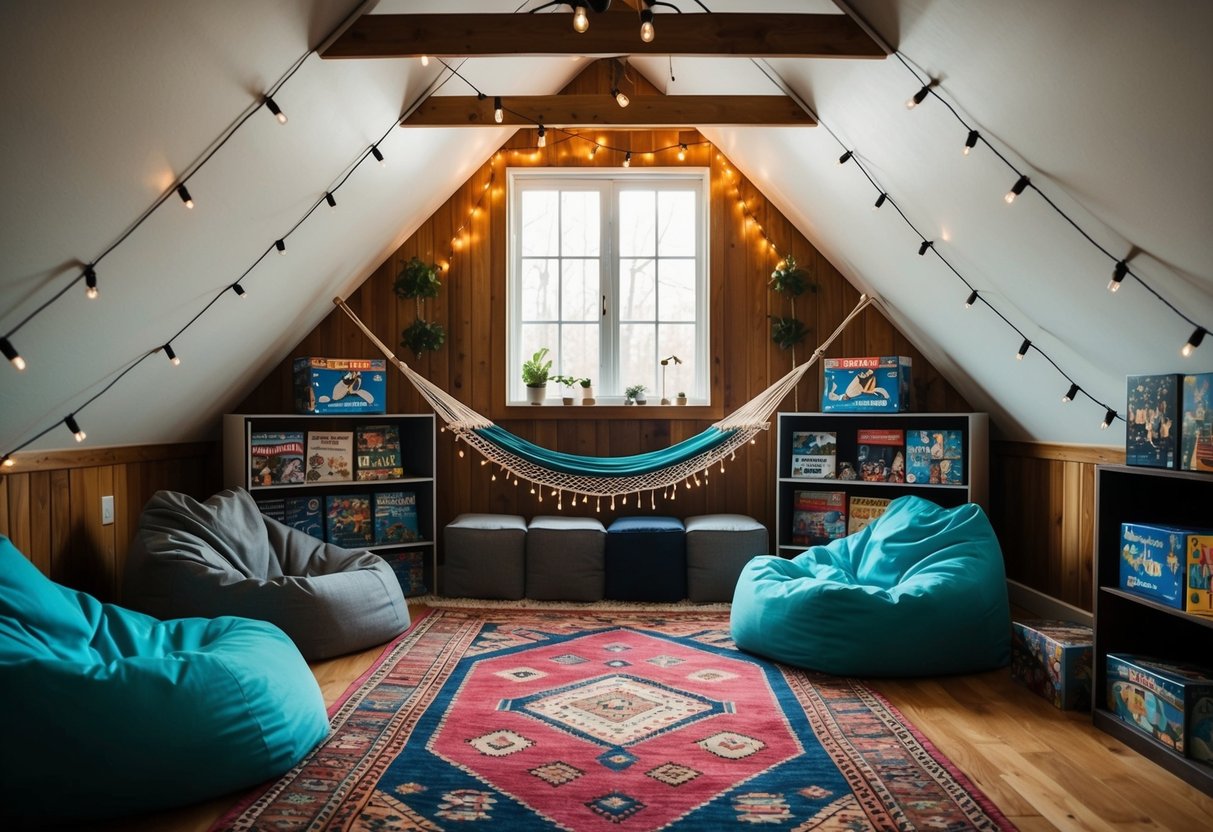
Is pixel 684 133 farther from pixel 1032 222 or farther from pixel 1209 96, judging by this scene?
pixel 1209 96

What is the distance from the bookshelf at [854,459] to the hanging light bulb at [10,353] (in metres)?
2.86

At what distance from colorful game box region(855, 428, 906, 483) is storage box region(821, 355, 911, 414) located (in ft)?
0.48

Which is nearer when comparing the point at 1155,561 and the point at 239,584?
the point at 1155,561

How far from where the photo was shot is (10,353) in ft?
7.40

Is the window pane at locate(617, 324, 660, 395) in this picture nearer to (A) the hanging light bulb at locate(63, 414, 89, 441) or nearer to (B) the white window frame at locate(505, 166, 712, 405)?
(B) the white window frame at locate(505, 166, 712, 405)

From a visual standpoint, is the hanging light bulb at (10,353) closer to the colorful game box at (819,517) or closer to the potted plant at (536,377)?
the potted plant at (536,377)

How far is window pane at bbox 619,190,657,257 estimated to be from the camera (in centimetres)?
→ 457

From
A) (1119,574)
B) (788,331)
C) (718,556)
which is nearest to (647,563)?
(718,556)

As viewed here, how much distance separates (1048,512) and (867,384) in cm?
89

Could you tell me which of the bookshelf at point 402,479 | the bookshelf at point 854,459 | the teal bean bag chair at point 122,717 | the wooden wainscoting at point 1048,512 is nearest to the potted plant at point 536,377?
the bookshelf at point 402,479

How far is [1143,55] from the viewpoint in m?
1.78

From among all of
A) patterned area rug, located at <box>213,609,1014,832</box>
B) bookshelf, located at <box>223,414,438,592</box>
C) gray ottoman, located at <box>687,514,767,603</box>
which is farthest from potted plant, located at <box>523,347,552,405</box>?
patterned area rug, located at <box>213,609,1014,832</box>

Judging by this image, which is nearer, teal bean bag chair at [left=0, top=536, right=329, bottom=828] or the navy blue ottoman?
teal bean bag chair at [left=0, top=536, right=329, bottom=828]

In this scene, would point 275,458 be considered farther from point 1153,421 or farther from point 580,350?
point 1153,421
